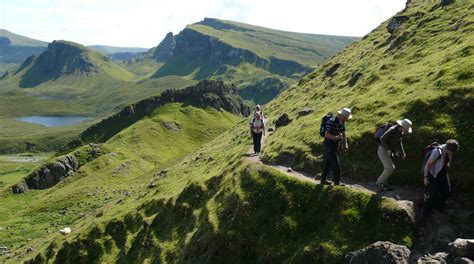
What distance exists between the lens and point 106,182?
123 meters

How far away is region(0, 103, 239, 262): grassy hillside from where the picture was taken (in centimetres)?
8944

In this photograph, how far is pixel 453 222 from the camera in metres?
21.3

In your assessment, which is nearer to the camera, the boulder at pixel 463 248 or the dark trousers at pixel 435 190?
the boulder at pixel 463 248

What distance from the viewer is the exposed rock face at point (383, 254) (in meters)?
19.2

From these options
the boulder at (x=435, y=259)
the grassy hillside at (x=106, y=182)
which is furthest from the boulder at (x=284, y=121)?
the boulder at (x=435, y=259)

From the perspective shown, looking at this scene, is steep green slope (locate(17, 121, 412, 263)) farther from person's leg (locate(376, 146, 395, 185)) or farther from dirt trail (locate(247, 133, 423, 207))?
person's leg (locate(376, 146, 395, 185))

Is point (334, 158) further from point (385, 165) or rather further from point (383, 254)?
point (383, 254)

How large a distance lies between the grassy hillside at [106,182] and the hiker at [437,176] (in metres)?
38.7

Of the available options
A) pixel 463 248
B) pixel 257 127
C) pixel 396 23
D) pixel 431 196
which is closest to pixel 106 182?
pixel 396 23

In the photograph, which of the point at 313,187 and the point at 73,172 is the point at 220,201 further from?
the point at 73,172

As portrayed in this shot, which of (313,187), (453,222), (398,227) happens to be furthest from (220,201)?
(453,222)

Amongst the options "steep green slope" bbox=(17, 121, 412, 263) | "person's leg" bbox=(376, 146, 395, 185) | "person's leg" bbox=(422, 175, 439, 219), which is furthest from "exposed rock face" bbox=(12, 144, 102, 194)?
"person's leg" bbox=(422, 175, 439, 219)

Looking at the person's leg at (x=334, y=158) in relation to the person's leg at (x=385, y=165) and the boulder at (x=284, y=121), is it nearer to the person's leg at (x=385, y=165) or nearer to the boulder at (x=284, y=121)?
the person's leg at (x=385, y=165)

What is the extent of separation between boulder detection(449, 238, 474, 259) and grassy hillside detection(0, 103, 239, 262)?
133 ft
